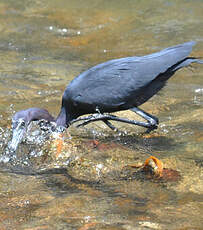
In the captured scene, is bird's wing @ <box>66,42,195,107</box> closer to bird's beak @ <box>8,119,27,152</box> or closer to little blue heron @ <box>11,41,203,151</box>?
little blue heron @ <box>11,41,203,151</box>

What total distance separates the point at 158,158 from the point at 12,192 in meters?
1.39

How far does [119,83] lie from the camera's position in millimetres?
4930

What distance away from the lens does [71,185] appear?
143 inches

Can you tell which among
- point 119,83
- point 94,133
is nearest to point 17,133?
point 94,133

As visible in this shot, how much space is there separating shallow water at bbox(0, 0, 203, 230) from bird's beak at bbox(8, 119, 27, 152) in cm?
9

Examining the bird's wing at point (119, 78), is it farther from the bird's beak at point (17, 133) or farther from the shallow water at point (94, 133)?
the bird's beak at point (17, 133)

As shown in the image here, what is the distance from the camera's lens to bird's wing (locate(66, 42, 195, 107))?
4824 mm

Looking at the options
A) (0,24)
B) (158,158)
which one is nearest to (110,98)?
(158,158)

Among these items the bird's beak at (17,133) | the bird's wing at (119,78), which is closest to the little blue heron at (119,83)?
the bird's wing at (119,78)

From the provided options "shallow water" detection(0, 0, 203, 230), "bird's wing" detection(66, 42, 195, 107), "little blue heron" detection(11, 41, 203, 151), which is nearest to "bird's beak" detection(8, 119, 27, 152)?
"shallow water" detection(0, 0, 203, 230)

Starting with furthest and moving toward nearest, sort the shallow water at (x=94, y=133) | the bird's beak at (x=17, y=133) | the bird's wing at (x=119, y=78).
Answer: the bird's wing at (x=119, y=78) → the bird's beak at (x=17, y=133) → the shallow water at (x=94, y=133)

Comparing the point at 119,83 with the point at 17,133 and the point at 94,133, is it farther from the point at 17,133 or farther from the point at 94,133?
the point at 17,133

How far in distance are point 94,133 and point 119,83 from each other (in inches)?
25.5

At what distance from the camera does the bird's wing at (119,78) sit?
482 cm
